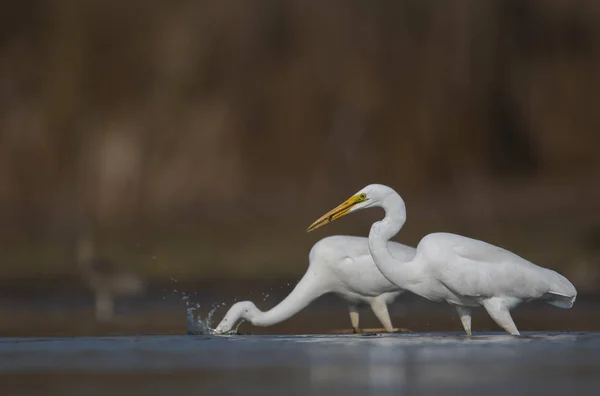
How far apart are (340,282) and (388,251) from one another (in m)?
1.78

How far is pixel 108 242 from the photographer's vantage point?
32.4 m

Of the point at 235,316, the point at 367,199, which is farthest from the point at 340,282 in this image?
the point at 367,199

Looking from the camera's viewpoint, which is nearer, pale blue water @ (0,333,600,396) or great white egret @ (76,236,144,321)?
pale blue water @ (0,333,600,396)

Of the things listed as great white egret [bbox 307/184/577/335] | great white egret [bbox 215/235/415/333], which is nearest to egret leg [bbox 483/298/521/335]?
great white egret [bbox 307/184/577/335]

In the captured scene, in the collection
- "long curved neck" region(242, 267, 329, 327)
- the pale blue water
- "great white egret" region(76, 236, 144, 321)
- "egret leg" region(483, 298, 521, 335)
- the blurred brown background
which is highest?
the blurred brown background

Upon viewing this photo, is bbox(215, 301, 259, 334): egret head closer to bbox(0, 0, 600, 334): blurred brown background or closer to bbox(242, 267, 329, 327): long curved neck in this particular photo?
bbox(242, 267, 329, 327): long curved neck

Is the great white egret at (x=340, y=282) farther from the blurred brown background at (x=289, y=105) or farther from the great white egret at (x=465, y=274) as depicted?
the blurred brown background at (x=289, y=105)

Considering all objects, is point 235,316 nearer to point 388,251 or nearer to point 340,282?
point 340,282

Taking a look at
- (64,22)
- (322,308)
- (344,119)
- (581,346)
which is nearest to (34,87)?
(64,22)

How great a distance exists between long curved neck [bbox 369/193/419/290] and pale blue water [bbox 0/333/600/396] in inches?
23.3

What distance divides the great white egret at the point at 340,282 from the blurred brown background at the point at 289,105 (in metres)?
15.9

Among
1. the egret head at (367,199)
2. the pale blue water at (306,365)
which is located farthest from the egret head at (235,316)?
the egret head at (367,199)

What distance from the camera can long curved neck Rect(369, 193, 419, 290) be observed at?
54.3 feet

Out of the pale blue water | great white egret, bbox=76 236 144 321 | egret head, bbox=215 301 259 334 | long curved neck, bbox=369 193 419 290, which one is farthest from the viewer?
great white egret, bbox=76 236 144 321
